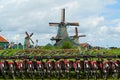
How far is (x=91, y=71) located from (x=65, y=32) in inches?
2825

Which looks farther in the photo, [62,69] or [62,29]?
[62,29]

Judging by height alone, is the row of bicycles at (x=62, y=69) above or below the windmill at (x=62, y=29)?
below

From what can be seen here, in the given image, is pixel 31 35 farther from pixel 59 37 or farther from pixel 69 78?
pixel 69 78

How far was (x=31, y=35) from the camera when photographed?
4173 inches

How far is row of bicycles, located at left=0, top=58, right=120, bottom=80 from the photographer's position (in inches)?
827

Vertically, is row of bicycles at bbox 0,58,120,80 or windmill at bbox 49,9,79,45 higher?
windmill at bbox 49,9,79,45

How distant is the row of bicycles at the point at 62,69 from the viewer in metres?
21.0

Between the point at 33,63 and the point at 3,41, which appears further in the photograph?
the point at 3,41

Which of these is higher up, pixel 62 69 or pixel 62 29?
pixel 62 29

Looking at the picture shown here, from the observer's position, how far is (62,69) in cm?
2145

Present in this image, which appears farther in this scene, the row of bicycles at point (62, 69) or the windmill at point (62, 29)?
the windmill at point (62, 29)

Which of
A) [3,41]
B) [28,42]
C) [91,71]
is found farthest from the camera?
[3,41]

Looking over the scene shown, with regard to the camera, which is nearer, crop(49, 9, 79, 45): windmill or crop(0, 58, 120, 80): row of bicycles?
crop(0, 58, 120, 80): row of bicycles

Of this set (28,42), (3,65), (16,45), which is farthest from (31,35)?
(3,65)
